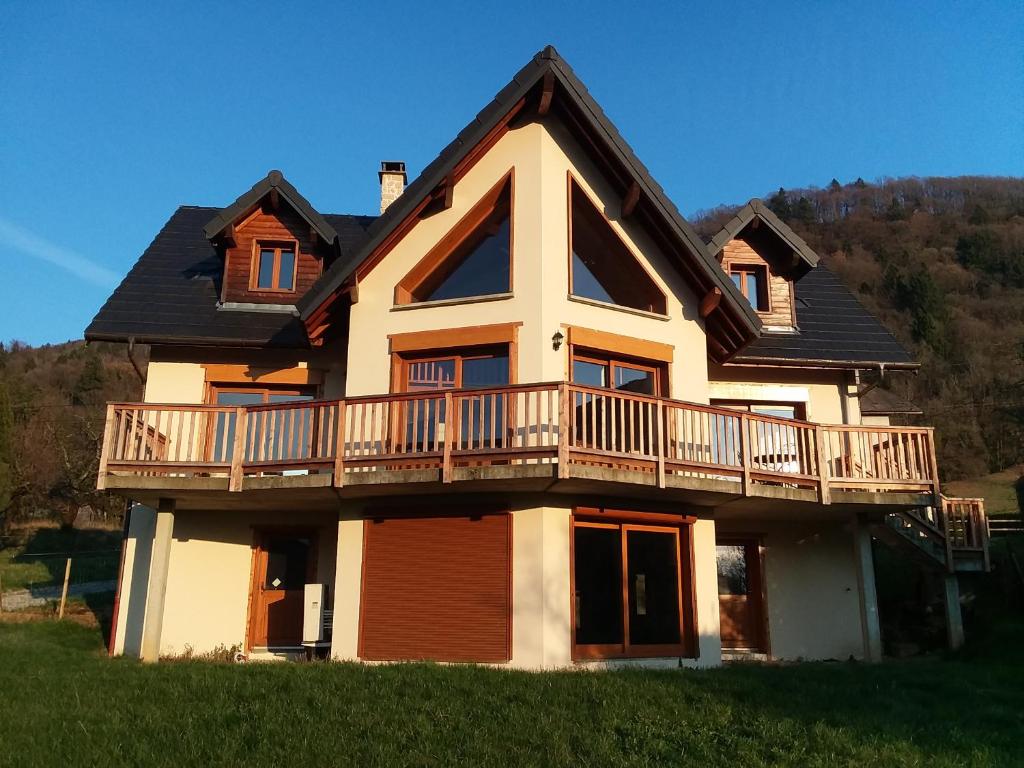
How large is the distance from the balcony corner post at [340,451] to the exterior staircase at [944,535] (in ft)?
33.7

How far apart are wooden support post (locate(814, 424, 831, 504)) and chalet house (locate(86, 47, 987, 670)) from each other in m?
0.04

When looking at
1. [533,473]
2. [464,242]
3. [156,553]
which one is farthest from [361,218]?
[533,473]

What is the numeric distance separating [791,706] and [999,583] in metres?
11.4

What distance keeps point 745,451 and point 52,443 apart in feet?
138

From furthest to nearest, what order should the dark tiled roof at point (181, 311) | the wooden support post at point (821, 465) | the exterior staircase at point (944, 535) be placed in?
the exterior staircase at point (944, 535)
the dark tiled roof at point (181, 311)
the wooden support post at point (821, 465)

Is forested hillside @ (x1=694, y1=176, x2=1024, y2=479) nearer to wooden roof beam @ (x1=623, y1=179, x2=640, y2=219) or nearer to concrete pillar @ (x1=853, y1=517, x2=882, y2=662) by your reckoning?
wooden roof beam @ (x1=623, y1=179, x2=640, y2=219)

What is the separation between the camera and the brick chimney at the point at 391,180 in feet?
72.5

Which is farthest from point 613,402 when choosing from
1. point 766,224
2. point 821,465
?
point 766,224

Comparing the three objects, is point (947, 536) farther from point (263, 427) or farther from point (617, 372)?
point (263, 427)

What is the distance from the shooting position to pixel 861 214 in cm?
8450

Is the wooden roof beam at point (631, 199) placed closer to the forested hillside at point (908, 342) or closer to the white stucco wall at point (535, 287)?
the white stucco wall at point (535, 287)

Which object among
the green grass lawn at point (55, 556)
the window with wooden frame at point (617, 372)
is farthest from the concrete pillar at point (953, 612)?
the green grass lawn at point (55, 556)

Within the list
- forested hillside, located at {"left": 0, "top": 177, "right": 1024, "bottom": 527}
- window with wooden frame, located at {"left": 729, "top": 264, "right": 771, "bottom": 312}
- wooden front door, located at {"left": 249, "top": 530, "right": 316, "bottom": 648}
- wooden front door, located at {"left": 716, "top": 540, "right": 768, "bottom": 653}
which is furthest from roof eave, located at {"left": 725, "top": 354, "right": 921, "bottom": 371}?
forested hillside, located at {"left": 0, "top": 177, "right": 1024, "bottom": 527}

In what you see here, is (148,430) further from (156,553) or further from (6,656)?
(6,656)
